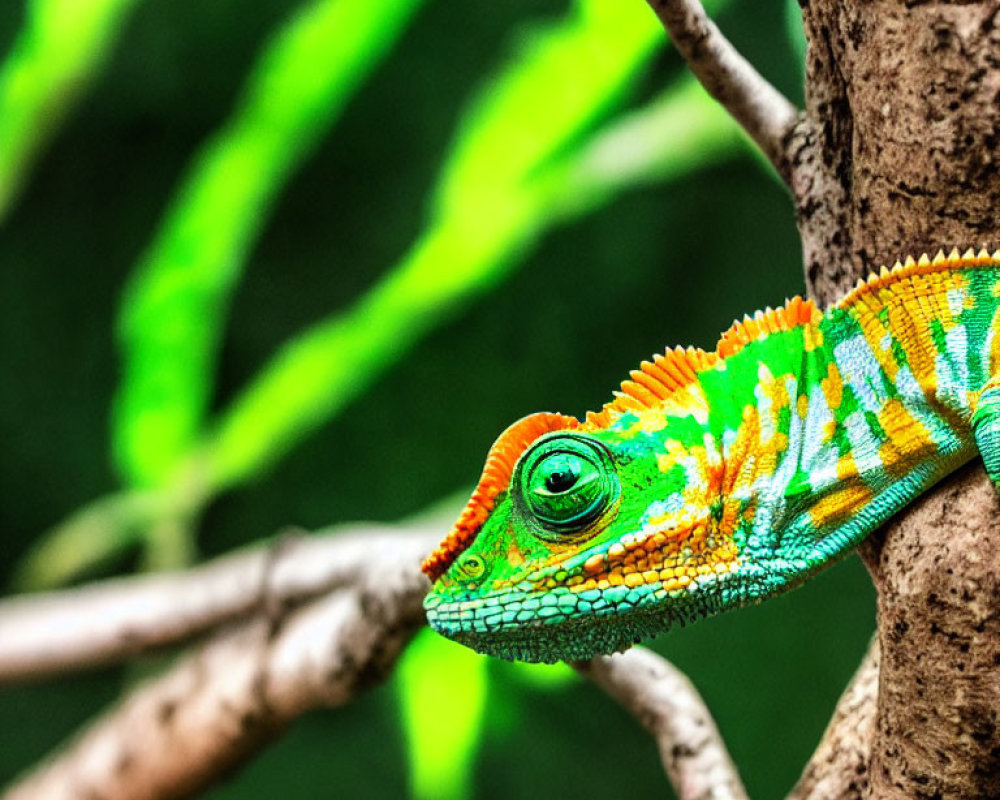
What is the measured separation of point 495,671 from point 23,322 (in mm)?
1844

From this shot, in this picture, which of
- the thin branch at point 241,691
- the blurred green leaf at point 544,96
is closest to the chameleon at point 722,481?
the thin branch at point 241,691

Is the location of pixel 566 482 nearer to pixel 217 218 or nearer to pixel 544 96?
pixel 544 96

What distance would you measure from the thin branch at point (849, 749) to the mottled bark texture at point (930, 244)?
185 mm

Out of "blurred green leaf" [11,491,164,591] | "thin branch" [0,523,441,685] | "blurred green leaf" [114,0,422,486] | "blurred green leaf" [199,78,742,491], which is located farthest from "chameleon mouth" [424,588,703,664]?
"blurred green leaf" [11,491,164,591]

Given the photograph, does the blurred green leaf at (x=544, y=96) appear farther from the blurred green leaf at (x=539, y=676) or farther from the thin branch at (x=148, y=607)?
the blurred green leaf at (x=539, y=676)

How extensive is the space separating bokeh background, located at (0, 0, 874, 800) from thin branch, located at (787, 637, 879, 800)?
1.44 meters

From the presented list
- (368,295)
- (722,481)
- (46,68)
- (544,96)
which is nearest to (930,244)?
(722,481)

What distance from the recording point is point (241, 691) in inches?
103

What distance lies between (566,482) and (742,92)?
2.06 ft

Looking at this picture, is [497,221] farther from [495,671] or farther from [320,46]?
[495,671]

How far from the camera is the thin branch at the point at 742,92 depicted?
1491 mm

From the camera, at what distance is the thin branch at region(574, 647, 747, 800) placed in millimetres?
1674

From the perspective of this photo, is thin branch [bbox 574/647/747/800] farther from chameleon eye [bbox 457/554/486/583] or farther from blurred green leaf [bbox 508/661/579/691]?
blurred green leaf [bbox 508/661/579/691]

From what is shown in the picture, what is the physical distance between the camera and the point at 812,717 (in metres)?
3.03
